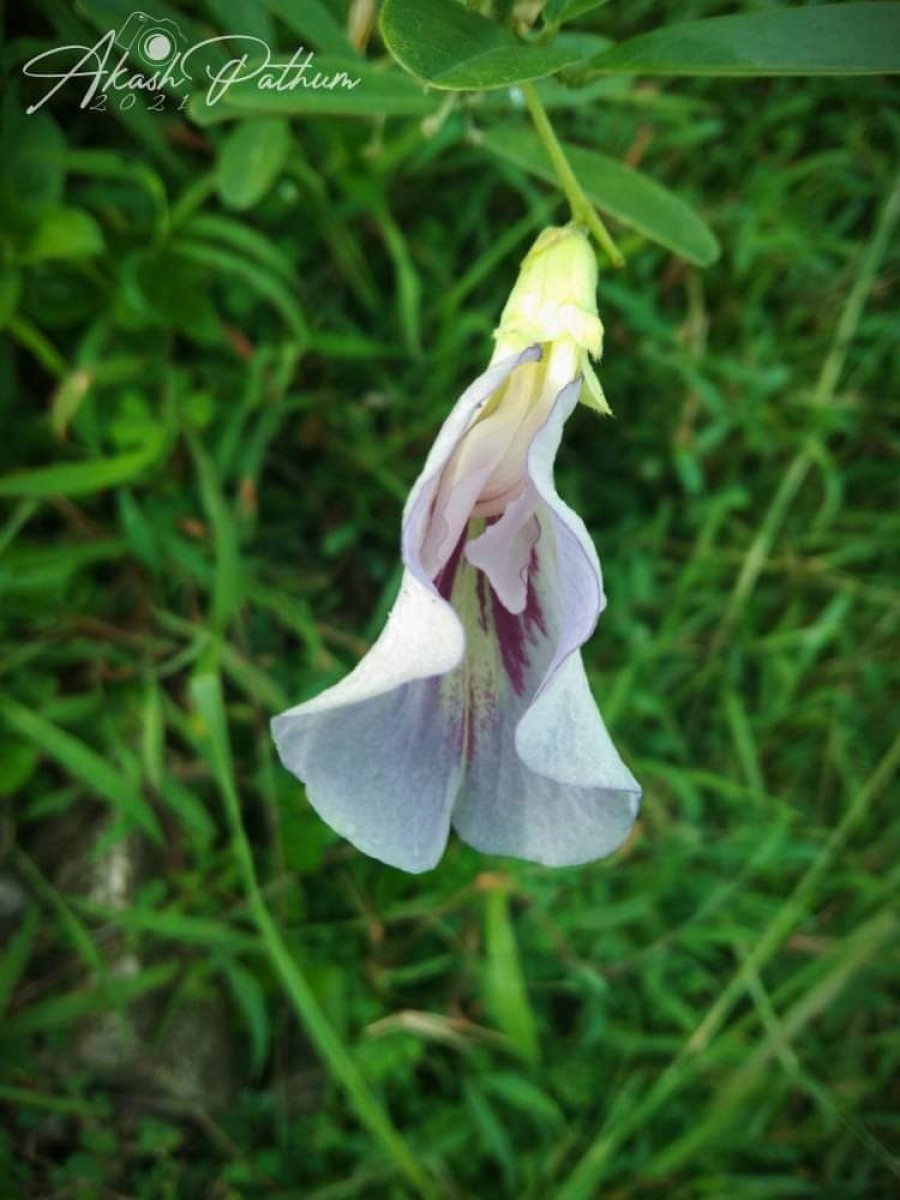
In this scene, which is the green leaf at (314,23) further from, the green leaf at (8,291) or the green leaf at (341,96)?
the green leaf at (8,291)

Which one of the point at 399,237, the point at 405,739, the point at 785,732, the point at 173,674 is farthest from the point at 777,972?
the point at 399,237

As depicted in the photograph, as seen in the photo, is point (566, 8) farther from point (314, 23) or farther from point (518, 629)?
point (518, 629)

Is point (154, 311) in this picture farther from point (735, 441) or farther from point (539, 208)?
point (735, 441)

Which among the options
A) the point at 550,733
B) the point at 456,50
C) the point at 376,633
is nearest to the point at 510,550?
the point at 550,733

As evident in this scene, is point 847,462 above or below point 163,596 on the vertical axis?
below

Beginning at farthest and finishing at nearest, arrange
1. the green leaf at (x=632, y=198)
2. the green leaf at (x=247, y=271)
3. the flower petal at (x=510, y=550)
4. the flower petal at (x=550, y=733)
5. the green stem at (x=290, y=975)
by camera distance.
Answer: the green leaf at (x=247, y=271), the green stem at (x=290, y=975), the green leaf at (x=632, y=198), the flower petal at (x=510, y=550), the flower petal at (x=550, y=733)

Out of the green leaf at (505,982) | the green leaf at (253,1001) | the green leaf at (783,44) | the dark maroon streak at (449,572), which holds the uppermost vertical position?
the green leaf at (783,44)

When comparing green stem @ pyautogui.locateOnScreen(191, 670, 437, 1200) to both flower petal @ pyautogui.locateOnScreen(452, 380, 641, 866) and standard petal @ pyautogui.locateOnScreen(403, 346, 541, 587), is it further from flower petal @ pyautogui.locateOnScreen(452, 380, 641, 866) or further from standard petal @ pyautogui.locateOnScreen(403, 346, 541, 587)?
standard petal @ pyautogui.locateOnScreen(403, 346, 541, 587)

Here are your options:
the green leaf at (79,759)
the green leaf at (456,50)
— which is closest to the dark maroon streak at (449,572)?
the green leaf at (456,50)
